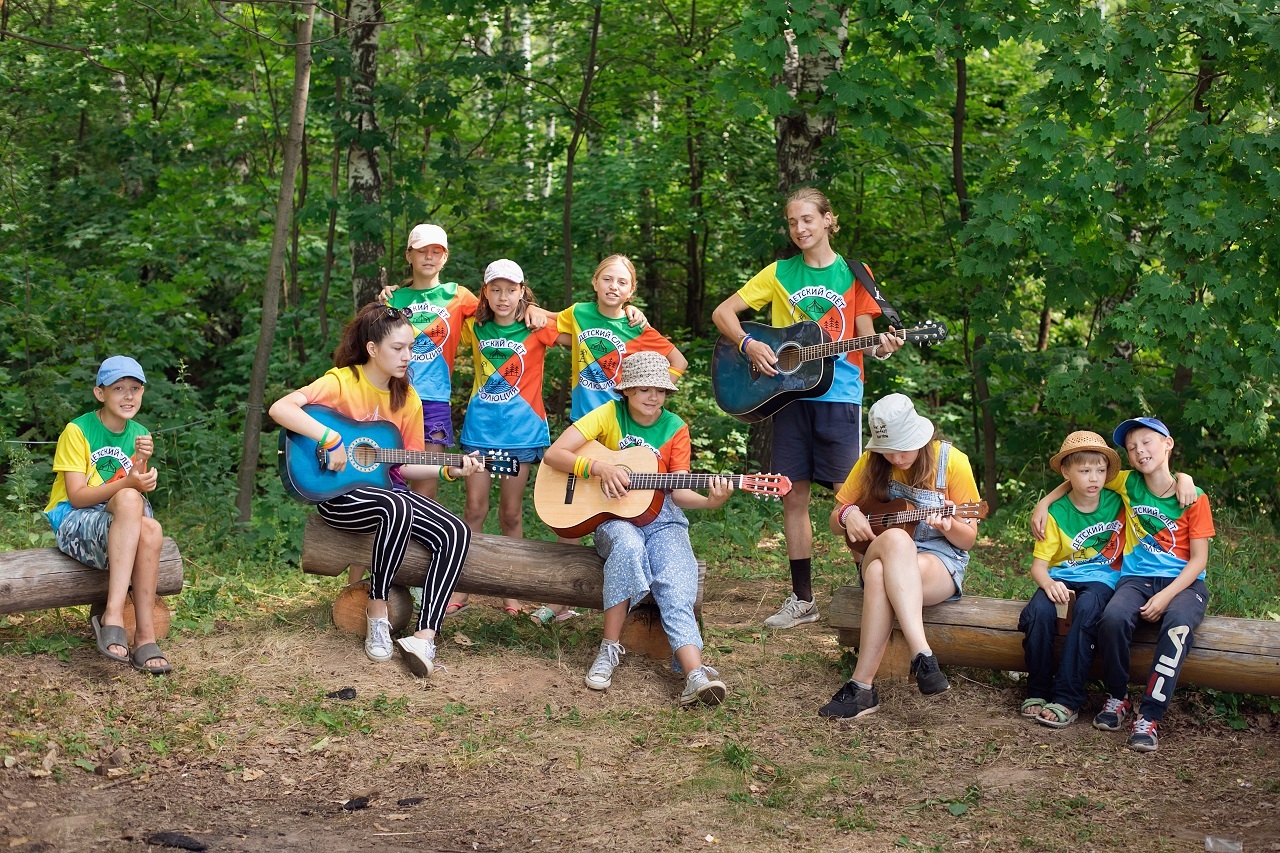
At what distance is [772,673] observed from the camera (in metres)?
5.04

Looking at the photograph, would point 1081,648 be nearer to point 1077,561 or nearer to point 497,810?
point 1077,561

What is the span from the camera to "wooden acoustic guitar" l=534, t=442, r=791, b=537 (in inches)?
192

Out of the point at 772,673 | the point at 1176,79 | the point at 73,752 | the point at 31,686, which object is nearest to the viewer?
the point at 73,752

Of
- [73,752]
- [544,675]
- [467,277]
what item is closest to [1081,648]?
[544,675]

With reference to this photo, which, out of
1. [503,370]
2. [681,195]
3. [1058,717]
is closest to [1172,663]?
[1058,717]

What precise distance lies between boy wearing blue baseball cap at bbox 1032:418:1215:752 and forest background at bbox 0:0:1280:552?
2323 millimetres

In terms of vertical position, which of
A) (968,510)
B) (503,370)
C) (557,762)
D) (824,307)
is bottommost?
(557,762)

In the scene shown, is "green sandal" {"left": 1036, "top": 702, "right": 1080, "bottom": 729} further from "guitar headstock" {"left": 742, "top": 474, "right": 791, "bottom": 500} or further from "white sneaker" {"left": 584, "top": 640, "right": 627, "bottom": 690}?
"white sneaker" {"left": 584, "top": 640, "right": 627, "bottom": 690}

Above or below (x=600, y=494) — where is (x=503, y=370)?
above

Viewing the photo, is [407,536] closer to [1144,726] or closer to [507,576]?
[507,576]

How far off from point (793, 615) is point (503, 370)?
194 centimetres

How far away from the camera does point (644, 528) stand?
4984 millimetres

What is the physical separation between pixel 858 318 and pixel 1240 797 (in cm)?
261

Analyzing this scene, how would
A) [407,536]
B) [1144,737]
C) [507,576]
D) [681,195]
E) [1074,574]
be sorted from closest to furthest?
[1144,737], [1074,574], [407,536], [507,576], [681,195]
